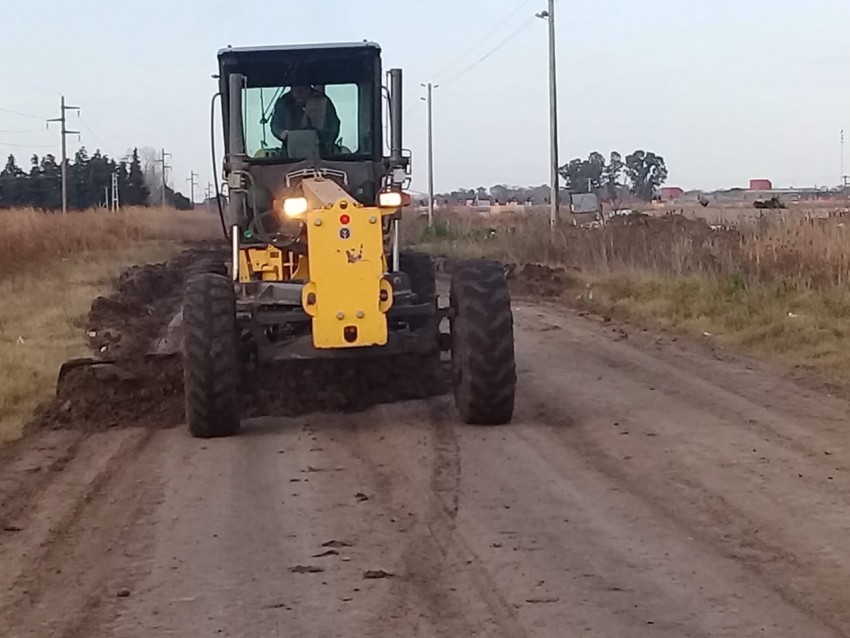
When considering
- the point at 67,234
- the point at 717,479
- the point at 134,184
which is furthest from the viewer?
the point at 134,184

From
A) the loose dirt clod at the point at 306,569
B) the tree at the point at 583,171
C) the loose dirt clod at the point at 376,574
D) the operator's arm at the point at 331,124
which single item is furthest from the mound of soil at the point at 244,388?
the tree at the point at 583,171

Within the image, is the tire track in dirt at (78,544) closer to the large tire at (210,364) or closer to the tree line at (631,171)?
the large tire at (210,364)

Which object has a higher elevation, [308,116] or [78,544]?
[308,116]

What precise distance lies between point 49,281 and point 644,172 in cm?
7753

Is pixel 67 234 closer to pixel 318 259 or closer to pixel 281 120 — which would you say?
pixel 281 120

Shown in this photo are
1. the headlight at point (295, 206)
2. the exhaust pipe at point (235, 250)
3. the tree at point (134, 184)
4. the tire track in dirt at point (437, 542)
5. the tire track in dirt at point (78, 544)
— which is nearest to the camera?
the tire track in dirt at point (437, 542)

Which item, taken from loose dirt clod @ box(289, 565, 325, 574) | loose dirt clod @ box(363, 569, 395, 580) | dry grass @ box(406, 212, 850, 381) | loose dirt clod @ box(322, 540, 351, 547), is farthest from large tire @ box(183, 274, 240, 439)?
dry grass @ box(406, 212, 850, 381)

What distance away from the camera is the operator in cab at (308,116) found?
11930 millimetres

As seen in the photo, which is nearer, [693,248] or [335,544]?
[335,544]

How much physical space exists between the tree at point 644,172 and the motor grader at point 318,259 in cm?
8609

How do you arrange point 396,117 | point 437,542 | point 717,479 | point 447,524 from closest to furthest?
point 437,542
point 447,524
point 717,479
point 396,117

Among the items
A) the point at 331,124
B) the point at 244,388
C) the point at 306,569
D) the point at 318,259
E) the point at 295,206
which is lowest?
the point at 306,569

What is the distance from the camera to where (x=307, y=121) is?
12.0m

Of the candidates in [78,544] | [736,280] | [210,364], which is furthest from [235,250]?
[736,280]
